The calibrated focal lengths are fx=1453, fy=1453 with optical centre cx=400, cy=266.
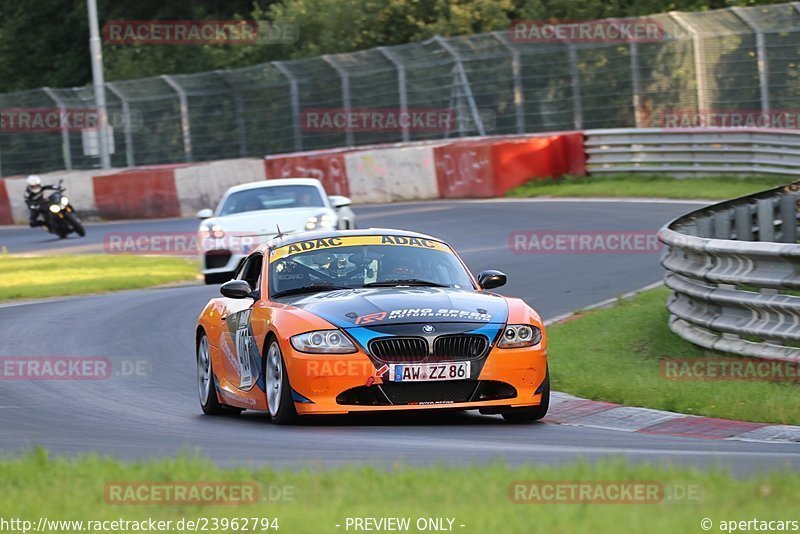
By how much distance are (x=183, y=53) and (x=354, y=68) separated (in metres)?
20.9

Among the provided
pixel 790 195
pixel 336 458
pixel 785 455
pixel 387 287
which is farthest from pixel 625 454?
pixel 790 195

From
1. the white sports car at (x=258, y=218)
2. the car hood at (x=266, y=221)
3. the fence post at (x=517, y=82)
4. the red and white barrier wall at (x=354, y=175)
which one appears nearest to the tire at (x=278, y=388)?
the white sports car at (x=258, y=218)

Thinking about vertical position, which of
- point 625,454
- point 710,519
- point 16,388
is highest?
point 710,519

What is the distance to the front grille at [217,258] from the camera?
19.4 meters

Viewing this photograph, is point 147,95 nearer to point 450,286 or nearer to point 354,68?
point 354,68

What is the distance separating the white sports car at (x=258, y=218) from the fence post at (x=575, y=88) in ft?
39.9

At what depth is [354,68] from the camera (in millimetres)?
34938

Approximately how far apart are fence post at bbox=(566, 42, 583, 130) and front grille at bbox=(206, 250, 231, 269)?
45.6 feet

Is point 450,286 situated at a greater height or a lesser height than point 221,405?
greater

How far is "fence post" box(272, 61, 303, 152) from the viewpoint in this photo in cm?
3562

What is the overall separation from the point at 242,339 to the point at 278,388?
1012mm

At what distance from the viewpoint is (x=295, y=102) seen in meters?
Result: 35.8
